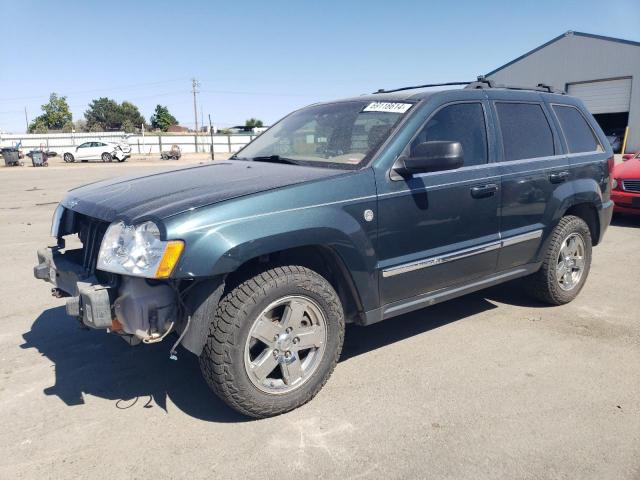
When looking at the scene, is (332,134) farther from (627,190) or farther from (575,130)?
(627,190)

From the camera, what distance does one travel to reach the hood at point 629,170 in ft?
30.7

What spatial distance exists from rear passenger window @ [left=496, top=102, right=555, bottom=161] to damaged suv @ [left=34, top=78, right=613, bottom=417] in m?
0.02

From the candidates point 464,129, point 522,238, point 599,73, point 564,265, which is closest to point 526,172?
point 522,238

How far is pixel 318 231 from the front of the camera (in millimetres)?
3131

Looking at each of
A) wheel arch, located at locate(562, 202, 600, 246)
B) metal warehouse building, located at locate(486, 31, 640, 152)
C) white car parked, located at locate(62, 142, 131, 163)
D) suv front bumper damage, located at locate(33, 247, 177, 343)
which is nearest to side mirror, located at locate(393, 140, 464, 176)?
suv front bumper damage, located at locate(33, 247, 177, 343)

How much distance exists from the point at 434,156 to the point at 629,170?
25.5 feet

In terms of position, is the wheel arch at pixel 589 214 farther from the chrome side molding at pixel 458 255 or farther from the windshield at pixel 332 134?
the windshield at pixel 332 134

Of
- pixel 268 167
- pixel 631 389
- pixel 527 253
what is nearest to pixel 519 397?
pixel 631 389

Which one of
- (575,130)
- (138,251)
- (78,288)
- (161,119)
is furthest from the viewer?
(161,119)

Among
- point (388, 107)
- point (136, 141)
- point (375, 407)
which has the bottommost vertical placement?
point (375, 407)

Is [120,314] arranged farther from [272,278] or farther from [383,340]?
[383,340]

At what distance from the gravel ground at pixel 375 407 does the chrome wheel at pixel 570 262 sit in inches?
13.1

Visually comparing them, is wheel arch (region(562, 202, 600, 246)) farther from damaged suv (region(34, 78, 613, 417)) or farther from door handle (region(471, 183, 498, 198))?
door handle (region(471, 183, 498, 198))

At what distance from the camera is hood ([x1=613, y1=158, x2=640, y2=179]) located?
934 centimetres
